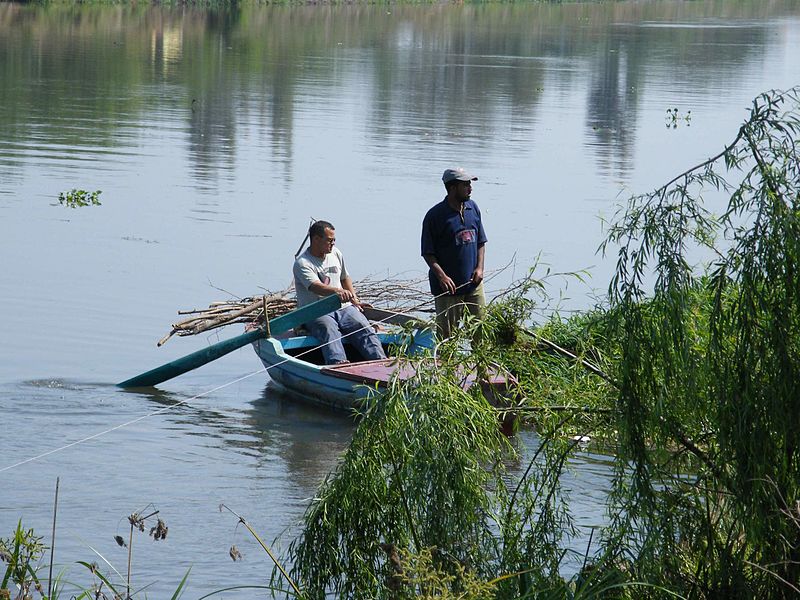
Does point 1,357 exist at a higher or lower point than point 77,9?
lower

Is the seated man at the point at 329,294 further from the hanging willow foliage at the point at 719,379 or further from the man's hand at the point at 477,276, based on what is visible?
the hanging willow foliage at the point at 719,379

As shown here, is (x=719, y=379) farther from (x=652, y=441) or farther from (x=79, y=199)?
(x=79, y=199)

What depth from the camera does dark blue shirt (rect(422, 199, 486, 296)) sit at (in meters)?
10.5

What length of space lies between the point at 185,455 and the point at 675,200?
5606 mm

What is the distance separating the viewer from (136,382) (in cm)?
1245

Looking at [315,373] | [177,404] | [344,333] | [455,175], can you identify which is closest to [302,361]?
[315,373]

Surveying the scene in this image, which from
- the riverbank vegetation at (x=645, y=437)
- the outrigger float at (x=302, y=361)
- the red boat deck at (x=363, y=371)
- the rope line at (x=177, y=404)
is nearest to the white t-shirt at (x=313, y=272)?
the outrigger float at (x=302, y=361)

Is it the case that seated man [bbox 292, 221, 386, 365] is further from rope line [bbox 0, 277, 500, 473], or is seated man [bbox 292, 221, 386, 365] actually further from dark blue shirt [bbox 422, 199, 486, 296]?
dark blue shirt [bbox 422, 199, 486, 296]

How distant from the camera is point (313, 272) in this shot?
1179cm

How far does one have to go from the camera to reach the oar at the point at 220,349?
1131cm

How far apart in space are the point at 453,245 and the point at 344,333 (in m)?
1.91

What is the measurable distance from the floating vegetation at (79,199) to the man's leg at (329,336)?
952 centimetres

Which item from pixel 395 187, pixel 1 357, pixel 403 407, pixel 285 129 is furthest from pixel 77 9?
pixel 403 407

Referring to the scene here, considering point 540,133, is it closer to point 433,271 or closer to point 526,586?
point 433,271
